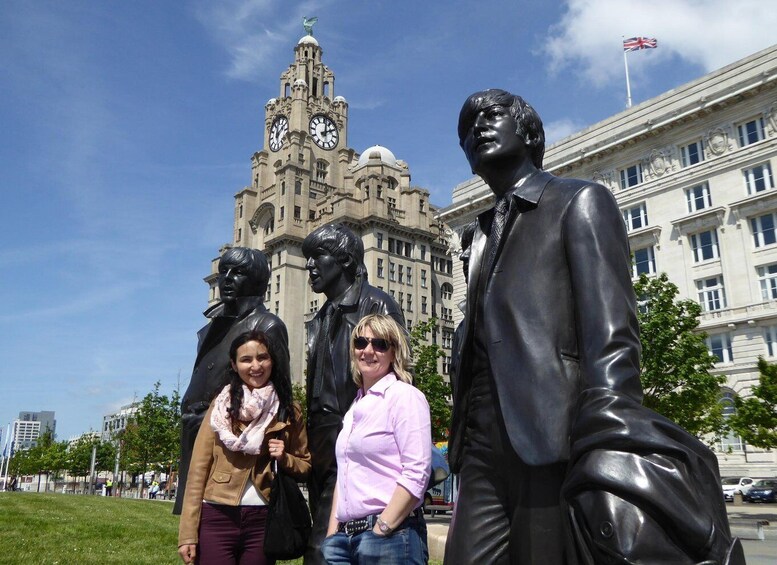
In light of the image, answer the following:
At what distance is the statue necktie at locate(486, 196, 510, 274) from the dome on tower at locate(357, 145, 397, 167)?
77.7 metres

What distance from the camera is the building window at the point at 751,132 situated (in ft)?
119

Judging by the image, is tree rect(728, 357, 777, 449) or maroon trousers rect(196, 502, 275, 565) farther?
tree rect(728, 357, 777, 449)

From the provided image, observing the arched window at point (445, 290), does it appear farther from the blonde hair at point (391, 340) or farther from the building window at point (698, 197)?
the blonde hair at point (391, 340)

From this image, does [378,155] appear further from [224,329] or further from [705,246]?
[224,329]

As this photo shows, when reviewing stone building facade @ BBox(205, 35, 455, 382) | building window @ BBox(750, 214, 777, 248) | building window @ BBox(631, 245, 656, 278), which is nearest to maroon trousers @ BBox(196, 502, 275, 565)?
building window @ BBox(750, 214, 777, 248)

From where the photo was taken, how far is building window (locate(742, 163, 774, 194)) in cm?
3572

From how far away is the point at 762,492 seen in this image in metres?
31.7

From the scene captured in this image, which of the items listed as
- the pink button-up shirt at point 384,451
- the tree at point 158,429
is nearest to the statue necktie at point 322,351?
the pink button-up shirt at point 384,451

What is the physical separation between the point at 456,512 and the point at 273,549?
1917 mm

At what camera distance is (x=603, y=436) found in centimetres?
212

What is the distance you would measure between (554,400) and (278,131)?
3371 inches

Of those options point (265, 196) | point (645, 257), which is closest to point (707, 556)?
point (645, 257)

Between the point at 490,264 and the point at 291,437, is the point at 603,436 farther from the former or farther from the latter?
the point at 291,437

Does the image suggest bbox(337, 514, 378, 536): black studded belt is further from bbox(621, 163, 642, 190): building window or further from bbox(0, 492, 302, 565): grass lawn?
bbox(621, 163, 642, 190): building window
